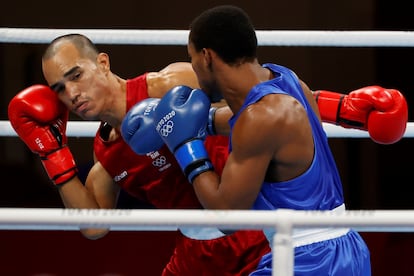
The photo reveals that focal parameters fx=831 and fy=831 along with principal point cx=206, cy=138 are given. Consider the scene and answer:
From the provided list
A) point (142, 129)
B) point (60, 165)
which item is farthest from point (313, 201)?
point (60, 165)

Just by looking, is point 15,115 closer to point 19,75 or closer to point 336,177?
point 336,177

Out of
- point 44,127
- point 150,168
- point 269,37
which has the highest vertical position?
point 269,37

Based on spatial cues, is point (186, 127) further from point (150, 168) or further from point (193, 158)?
point (150, 168)

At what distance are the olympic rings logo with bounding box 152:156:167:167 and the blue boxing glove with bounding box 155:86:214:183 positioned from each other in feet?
0.84

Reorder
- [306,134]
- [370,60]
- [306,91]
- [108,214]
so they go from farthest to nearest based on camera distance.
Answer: [370,60]
[306,91]
[306,134]
[108,214]

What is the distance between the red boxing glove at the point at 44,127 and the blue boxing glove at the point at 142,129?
0.74 feet

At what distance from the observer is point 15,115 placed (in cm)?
201

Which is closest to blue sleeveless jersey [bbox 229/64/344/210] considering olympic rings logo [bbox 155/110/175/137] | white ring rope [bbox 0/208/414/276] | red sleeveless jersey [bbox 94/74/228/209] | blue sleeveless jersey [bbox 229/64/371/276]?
blue sleeveless jersey [bbox 229/64/371/276]

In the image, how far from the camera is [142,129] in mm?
1842

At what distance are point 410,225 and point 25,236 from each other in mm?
2054

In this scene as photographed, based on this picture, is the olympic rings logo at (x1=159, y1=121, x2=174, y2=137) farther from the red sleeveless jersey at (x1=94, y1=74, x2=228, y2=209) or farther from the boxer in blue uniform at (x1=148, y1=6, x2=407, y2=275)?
the red sleeveless jersey at (x1=94, y1=74, x2=228, y2=209)

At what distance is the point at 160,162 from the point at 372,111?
1.73ft

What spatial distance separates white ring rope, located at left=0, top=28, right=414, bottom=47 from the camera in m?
2.11

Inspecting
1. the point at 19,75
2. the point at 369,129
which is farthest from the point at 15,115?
the point at 19,75
